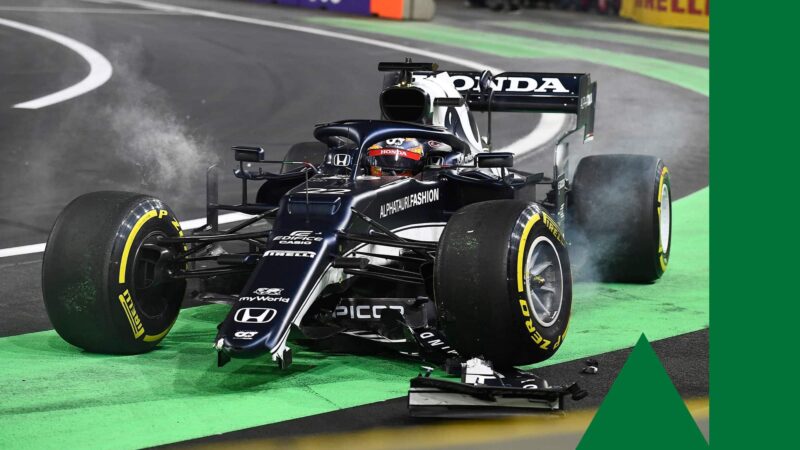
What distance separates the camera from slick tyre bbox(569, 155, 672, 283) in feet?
35.4

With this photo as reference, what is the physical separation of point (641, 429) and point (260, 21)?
71.5ft

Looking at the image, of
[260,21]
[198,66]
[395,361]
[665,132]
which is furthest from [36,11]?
[395,361]

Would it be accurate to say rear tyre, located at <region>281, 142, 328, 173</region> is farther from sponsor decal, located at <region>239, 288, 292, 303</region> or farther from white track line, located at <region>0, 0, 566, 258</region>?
sponsor decal, located at <region>239, 288, 292, 303</region>

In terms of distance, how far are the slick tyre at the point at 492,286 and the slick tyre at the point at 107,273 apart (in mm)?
1925

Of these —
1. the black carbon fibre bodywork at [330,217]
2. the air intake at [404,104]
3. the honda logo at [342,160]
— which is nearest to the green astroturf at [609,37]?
the air intake at [404,104]

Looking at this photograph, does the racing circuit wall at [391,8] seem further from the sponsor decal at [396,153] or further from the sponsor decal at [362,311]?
the sponsor decal at [362,311]

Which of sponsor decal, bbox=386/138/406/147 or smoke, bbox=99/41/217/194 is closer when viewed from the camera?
sponsor decal, bbox=386/138/406/147

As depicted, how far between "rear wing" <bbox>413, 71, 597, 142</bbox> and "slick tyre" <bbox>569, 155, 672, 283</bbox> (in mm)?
493

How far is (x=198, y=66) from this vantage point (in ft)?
72.5

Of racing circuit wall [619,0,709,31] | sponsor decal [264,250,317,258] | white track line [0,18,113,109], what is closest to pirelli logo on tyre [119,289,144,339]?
sponsor decal [264,250,317,258]

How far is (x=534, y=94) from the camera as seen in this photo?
11.3 m

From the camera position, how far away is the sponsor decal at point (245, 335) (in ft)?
24.7

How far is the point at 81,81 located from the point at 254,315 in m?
13.5

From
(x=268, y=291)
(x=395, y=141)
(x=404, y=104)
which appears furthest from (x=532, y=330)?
(x=404, y=104)
